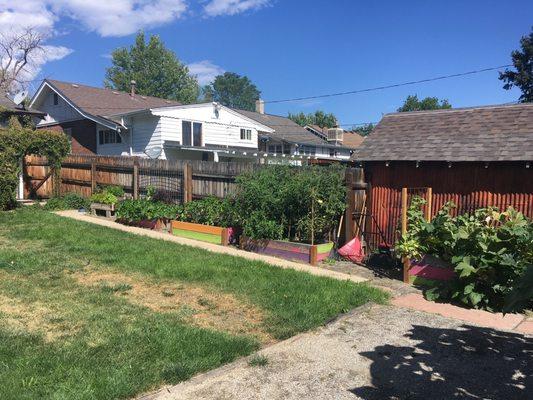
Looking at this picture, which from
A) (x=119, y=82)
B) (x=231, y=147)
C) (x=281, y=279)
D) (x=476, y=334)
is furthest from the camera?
(x=119, y=82)

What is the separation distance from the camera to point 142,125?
22.7 meters

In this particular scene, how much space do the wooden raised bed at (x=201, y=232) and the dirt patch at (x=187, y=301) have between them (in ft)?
11.2

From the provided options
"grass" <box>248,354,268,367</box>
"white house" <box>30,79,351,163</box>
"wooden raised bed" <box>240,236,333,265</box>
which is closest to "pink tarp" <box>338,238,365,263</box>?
"wooden raised bed" <box>240,236,333,265</box>

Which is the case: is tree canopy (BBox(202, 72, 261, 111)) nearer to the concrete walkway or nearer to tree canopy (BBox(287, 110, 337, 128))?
tree canopy (BBox(287, 110, 337, 128))

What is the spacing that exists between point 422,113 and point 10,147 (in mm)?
11797

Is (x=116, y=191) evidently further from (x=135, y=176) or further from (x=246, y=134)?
(x=246, y=134)

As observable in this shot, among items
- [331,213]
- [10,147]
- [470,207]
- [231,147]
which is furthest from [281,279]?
[231,147]

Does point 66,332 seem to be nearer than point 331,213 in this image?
Yes

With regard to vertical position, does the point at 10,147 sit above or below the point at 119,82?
below

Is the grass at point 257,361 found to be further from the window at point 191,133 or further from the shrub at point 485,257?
the window at point 191,133

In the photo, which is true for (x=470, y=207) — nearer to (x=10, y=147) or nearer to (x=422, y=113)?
(x=422, y=113)

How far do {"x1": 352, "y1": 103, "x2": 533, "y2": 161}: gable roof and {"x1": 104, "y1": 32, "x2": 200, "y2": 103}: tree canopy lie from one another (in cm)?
5743

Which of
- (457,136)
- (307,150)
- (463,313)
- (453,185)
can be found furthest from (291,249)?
(307,150)

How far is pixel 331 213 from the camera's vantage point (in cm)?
938
